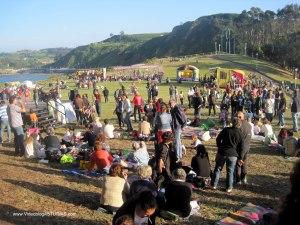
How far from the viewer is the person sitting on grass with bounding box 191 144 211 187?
1055cm

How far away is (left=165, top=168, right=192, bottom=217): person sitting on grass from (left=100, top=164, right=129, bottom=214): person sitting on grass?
98 cm

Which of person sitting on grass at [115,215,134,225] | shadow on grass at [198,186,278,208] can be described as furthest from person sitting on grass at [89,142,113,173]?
person sitting on grass at [115,215,134,225]

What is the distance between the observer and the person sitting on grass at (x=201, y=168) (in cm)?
1055

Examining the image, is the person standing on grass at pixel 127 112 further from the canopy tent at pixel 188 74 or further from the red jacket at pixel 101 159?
the canopy tent at pixel 188 74

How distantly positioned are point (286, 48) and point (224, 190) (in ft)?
274

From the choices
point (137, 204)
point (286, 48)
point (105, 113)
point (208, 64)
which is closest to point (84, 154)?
point (137, 204)

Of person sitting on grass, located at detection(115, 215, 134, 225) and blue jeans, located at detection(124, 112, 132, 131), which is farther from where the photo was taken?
blue jeans, located at detection(124, 112, 132, 131)

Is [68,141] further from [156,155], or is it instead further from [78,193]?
[156,155]

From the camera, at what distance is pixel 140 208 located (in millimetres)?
6094

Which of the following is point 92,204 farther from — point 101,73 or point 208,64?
point 208,64

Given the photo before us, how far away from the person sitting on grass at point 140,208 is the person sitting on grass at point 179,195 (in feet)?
5.33

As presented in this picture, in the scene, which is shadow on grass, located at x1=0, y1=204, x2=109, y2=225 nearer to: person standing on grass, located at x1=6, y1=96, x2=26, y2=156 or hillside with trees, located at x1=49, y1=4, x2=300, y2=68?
person standing on grass, located at x1=6, y1=96, x2=26, y2=156

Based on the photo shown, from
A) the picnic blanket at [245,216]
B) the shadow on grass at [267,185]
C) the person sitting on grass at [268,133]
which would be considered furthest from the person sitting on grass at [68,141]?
the picnic blanket at [245,216]

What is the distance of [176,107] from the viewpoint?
13.5m
